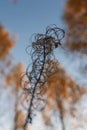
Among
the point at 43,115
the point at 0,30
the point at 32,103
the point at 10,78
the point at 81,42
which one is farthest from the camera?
the point at 43,115

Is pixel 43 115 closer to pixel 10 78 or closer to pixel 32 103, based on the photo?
pixel 10 78

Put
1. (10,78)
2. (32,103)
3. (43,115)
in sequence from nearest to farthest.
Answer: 1. (32,103)
2. (10,78)
3. (43,115)

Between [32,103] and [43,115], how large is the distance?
12883 millimetres

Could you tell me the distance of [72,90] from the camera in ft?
42.8

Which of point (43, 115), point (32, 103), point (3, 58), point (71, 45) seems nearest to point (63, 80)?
point (43, 115)

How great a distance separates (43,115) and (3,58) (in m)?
4.35

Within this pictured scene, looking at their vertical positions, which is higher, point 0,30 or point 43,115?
point 0,30

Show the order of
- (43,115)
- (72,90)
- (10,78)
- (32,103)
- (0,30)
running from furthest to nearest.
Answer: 1. (43,115)
2. (72,90)
3. (10,78)
4. (0,30)
5. (32,103)

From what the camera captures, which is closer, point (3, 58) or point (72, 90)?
point (3, 58)

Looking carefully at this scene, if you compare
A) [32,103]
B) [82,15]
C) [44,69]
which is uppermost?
[82,15]

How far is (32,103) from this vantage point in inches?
56.5

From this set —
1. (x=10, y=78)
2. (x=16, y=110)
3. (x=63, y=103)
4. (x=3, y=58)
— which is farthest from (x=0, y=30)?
(x=63, y=103)

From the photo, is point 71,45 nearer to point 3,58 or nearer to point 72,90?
point 3,58

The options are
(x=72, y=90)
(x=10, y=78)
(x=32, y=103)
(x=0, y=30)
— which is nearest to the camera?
(x=32, y=103)
